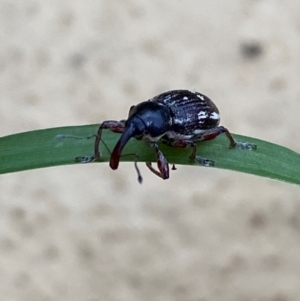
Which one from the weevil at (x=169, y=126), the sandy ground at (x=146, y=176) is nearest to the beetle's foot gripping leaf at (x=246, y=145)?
the weevil at (x=169, y=126)

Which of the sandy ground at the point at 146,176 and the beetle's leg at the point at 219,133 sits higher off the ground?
the sandy ground at the point at 146,176

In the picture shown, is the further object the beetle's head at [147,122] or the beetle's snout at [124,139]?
the beetle's head at [147,122]

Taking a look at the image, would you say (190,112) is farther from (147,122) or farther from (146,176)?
(146,176)

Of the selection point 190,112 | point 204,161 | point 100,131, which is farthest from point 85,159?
point 190,112

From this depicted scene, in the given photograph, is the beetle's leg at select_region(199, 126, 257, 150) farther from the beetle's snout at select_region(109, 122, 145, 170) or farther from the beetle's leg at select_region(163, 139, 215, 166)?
the beetle's snout at select_region(109, 122, 145, 170)

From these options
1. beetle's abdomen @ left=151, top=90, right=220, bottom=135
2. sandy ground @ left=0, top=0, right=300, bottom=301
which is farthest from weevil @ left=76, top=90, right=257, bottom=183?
sandy ground @ left=0, top=0, right=300, bottom=301

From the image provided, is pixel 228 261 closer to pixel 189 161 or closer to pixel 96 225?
pixel 96 225

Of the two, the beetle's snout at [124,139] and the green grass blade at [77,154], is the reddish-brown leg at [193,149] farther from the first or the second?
the beetle's snout at [124,139]

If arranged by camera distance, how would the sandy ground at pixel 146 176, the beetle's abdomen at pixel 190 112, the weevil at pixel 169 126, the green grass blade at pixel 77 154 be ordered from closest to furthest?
the green grass blade at pixel 77 154
the weevil at pixel 169 126
the beetle's abdomen at pixel 190 112
the sandy ground at pixel 146 176

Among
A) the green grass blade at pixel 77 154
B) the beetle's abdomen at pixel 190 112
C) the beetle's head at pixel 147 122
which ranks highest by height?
the beetle's abdomen at pixel 190 112
